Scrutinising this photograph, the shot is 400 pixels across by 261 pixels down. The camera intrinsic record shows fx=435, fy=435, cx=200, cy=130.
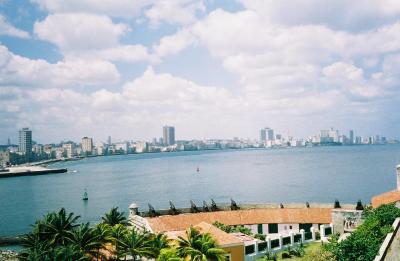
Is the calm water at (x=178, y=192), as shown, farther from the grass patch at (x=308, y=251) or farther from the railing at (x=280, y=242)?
the grass patch at (x=308, y=251)

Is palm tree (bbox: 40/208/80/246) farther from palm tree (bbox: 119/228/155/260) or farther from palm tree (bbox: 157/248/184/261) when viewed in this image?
palm tree (bbox: 157/248/184/261)

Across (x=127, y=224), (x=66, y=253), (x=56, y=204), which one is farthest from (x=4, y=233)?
Result: (x=66, y=253)

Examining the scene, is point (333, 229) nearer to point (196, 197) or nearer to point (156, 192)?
point (196, 197)

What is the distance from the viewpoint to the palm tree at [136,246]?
36.2 meters

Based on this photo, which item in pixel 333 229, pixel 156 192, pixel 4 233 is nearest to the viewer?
pixel 333 229

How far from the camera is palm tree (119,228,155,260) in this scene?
36.2 m

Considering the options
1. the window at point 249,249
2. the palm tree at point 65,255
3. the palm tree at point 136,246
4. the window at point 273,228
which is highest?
the palm tree at point 65,255

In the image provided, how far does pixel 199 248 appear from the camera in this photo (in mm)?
33625

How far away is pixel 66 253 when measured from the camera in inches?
1226

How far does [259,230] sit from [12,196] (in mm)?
116480

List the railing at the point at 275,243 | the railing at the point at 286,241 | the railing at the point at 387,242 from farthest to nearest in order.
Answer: the railing at the point at 286,241 → the railing at the point at 275,243 → the railing at the point at 387,242

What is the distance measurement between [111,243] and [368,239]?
21.2m

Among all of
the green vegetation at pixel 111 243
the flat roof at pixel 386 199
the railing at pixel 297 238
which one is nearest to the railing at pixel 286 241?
the railing at pixel 297 238

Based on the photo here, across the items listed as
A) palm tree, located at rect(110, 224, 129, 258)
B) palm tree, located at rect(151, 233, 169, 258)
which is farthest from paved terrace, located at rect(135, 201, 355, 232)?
palm tree, located at rect(151, 233, 169, 258)
